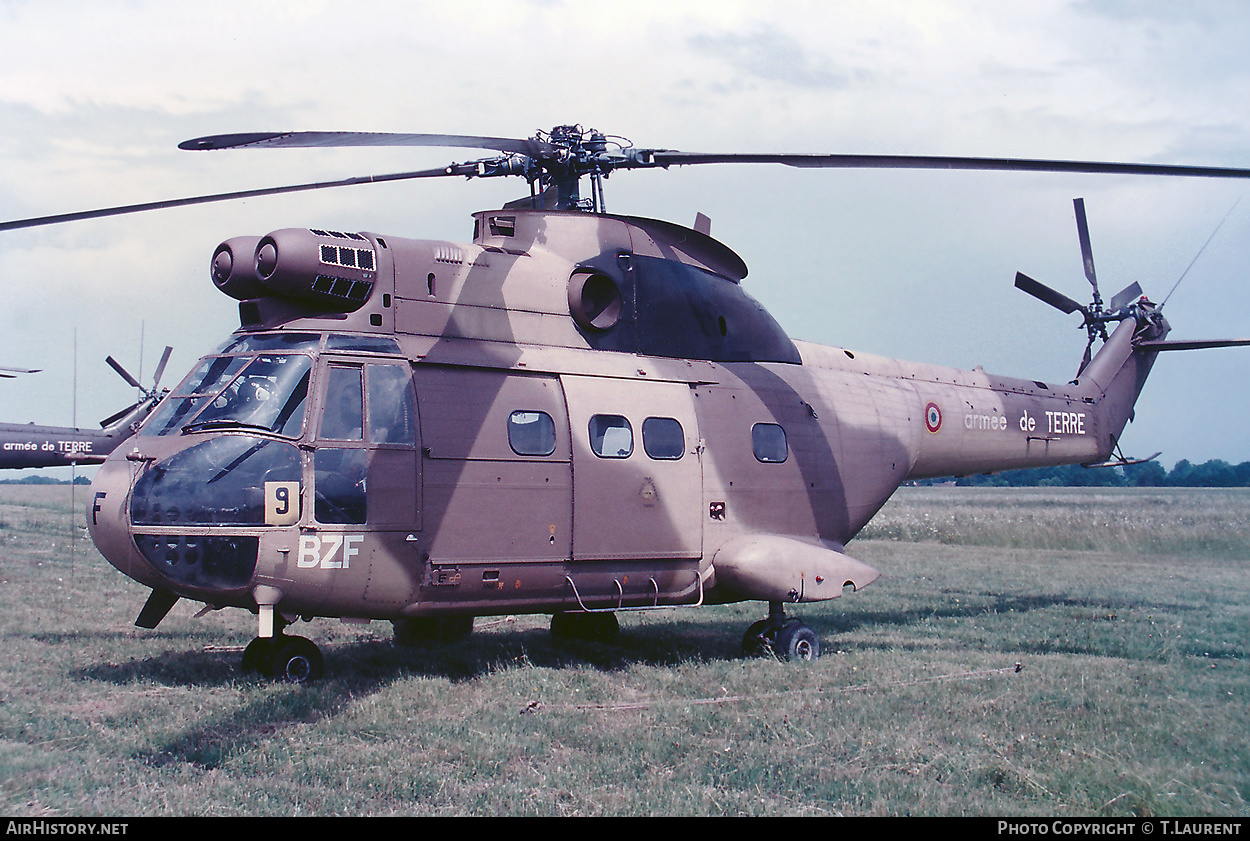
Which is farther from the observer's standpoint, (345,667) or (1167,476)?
(1167,476)

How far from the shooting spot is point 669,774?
20.7 ft

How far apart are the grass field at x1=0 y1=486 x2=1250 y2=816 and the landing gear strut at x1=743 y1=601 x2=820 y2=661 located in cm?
28

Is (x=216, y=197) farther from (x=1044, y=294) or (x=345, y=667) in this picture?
(x=1044, y=294)

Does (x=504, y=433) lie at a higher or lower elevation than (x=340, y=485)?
higher

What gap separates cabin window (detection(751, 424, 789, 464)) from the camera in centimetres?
1067

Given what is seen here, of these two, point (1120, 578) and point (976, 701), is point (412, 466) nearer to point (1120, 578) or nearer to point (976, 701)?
point (976, 701)

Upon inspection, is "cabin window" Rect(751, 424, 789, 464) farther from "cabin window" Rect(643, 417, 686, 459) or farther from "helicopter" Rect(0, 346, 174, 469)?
"helicopter" Rect(0, 346, 174, 469)

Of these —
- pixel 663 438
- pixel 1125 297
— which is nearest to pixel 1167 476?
pixel 1125 297

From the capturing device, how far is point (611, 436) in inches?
378

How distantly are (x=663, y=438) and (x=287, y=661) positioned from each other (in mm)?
4112

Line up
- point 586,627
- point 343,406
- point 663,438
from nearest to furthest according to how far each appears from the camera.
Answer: point 343,406 → point 663,438 → point 586,627

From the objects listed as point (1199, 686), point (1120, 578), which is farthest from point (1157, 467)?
point (1199, 686)

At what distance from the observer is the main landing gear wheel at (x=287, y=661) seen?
28.7 ft
